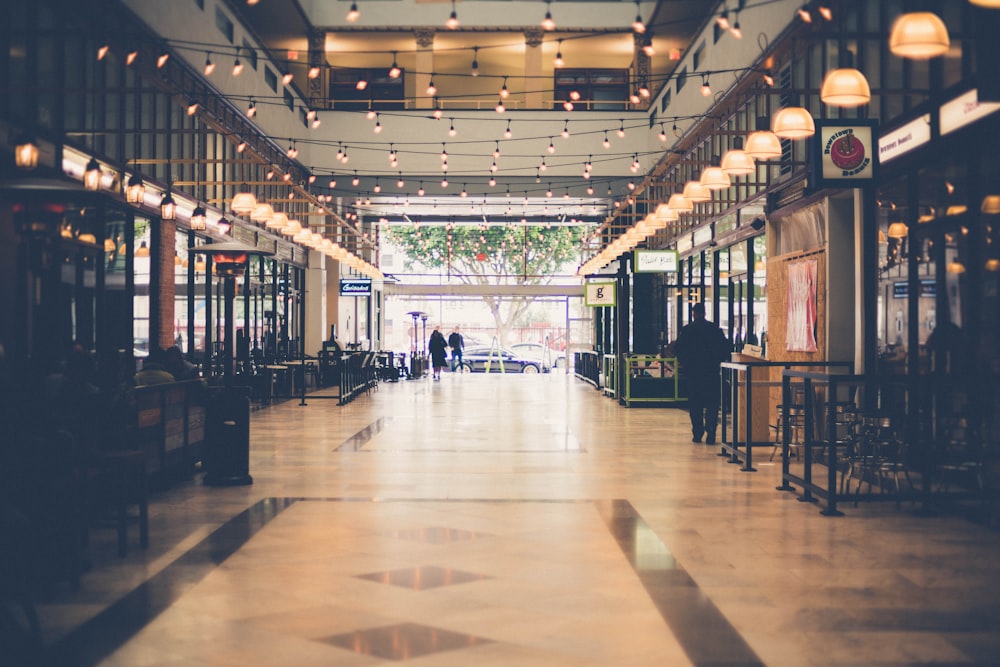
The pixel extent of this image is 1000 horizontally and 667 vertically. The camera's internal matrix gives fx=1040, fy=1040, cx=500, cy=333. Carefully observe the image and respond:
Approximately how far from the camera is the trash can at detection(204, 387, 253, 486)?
27.8 feet

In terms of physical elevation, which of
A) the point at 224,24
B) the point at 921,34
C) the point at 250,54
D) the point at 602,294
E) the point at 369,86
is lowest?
the point at 602,294

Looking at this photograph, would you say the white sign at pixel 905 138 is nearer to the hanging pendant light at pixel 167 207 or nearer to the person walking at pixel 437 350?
the hanging pendant light at pixel 167 207

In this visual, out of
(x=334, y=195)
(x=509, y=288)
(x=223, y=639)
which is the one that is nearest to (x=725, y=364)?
(x=223, y=639)

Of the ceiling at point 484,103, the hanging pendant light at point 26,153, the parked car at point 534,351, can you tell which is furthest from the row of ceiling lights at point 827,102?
the parked car at point 534,351

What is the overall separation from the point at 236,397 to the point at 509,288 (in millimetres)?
27738

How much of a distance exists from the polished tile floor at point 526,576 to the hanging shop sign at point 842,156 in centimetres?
273

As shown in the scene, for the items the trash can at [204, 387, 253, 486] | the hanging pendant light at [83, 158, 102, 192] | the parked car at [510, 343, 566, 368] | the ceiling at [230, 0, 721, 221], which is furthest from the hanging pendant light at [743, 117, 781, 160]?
the parked car at [510, 343, 566, 368]

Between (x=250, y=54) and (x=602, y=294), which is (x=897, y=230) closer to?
(x=602, y=294)

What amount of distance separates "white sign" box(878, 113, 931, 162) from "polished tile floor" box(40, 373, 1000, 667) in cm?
318

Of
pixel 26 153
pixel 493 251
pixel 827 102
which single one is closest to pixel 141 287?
pixel 26 153

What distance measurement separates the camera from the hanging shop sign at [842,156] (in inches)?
373

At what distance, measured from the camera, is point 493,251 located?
A: 3759cm

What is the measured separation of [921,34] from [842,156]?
4.07 m

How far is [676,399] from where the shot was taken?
1788cm
